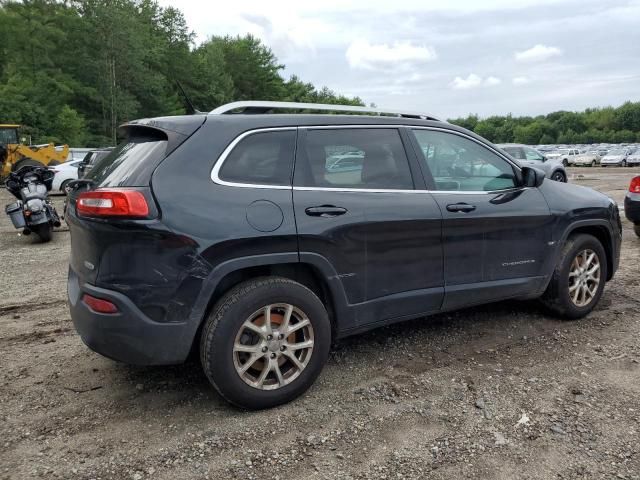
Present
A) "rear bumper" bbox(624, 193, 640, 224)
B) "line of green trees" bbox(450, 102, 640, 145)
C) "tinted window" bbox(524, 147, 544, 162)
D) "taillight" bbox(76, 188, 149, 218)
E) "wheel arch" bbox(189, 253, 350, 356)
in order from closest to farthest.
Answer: "taillight" bbox(76, 188, 149, 218)
"wheel arch" bbox(189, 253, 350, 356)
"rear bumper" bbox(624, 193, 640, 224)
"tinted window" bbox(524, 147, 544, 162)
"line of green trees" bbox(450, 102, 640, 145)

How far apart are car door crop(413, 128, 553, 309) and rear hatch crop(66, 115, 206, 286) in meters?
1.77

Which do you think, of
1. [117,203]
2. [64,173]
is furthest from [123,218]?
[64,173]

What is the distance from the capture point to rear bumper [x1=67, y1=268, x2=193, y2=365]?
2.94 metres

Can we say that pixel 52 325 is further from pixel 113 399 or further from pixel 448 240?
pixel 448 240

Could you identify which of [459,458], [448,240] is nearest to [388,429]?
[459,458]

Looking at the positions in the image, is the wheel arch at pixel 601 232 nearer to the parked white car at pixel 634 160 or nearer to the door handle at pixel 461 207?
the door handle at pixel 461 207

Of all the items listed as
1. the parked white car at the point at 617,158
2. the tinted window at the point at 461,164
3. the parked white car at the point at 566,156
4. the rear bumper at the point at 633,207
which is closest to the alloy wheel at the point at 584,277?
the tinted window at the point at 461,164

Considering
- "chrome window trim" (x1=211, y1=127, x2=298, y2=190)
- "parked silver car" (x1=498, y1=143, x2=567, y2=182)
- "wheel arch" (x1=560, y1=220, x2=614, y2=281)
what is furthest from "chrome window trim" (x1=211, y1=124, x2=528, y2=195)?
"parked silver car" (x1=498, y1=143, x2=567, y2=182)

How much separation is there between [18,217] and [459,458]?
881cm

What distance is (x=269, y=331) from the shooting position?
3.15m

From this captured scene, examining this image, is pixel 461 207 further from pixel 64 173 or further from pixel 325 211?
pixel 64 173

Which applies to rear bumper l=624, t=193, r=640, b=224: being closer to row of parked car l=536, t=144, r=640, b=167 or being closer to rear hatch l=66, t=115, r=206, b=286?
rear hatch l=66, t=115, r=206, b=286

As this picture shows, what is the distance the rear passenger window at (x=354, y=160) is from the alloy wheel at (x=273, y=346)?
818mm

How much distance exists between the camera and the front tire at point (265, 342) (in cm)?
303
